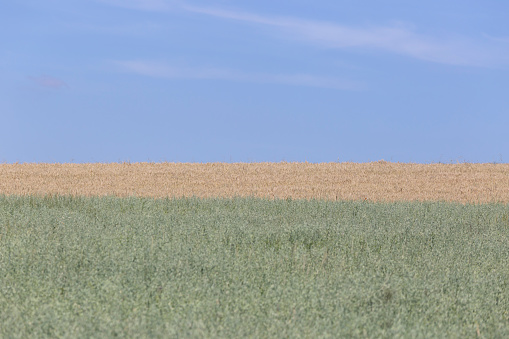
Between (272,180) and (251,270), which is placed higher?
(251,270)

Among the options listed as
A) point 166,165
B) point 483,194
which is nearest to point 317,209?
point 483,194

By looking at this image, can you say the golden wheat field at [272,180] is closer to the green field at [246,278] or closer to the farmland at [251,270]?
the farmland at [251,270]

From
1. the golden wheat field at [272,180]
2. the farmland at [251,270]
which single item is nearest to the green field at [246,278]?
the farmland at [251,270]

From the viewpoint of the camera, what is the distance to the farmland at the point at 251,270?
156 inches

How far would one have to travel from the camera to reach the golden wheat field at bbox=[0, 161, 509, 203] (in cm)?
1554

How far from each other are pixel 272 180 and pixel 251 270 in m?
12.7

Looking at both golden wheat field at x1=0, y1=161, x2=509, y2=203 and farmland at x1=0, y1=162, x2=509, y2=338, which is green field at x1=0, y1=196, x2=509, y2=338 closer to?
farmland at x1=0, y1=162, x2=509, y2=338

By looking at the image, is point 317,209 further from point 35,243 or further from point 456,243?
point 35,243

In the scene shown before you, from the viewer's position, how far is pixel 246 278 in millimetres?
5137

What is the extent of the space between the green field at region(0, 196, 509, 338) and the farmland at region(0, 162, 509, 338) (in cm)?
2

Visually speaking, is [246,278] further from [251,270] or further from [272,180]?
[272,180]

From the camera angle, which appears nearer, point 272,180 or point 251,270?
point 251,270

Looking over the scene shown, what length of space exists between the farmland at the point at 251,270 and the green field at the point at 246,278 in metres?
0.02

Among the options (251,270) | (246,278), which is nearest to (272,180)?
(251,270)
